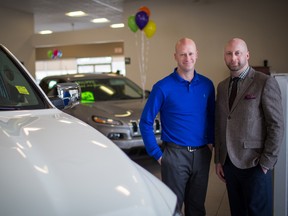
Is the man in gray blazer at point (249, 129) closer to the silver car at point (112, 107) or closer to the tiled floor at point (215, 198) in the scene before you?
the tiled floor at point (215, 198)

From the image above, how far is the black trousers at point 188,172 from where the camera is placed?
239 cm

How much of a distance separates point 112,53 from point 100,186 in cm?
1707

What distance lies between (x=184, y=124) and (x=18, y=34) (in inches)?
440

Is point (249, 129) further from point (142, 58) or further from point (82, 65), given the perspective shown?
A: point (82, 65)

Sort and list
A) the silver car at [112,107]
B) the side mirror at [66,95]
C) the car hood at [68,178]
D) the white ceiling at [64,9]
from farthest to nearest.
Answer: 1. the white ceiling at [64,9]
2. the silver car at [112,107]
3. the side mirror at [66,95]
4. the car hood at [68,178]

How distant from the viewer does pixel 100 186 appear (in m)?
1.27

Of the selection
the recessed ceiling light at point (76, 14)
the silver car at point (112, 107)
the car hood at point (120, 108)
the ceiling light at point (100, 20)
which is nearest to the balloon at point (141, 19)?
the silver car at point (112, 107)

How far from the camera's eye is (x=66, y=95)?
8.64 ft

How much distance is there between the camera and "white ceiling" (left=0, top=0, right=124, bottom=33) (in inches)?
417

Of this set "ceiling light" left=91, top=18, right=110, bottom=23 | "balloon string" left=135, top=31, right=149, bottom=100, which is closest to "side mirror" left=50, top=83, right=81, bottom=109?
"balloon string" left=135, top=31, right=149, bottom=100

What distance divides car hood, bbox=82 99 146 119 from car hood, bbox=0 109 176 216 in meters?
3.15

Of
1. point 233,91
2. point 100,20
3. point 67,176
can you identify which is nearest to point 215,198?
point 233,91

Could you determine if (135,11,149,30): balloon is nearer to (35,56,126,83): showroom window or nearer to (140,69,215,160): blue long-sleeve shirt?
(140,69,215,160): blue long-sleeve shirt

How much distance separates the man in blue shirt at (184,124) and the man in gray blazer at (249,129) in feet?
0.37
